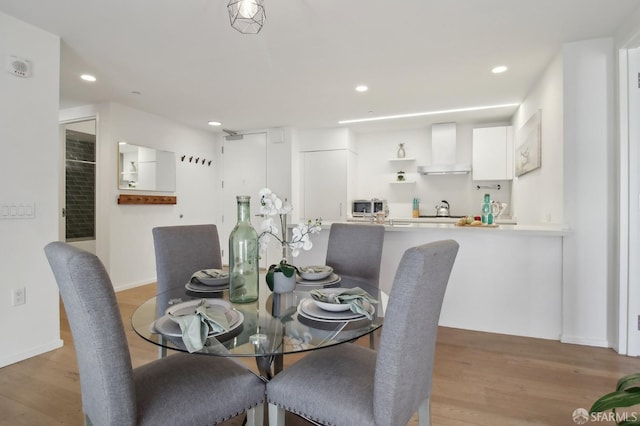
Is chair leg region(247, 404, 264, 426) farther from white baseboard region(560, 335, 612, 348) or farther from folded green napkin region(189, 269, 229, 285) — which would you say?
white baseboard region(560, 335, 612, 348)

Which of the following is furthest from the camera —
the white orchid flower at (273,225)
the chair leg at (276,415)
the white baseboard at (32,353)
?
the white baseboard at (32,353)

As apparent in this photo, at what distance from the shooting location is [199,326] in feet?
3.38

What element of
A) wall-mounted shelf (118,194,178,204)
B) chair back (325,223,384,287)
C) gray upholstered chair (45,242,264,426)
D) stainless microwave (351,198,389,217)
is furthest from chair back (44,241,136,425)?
stainless microwave (351,198,389,217)

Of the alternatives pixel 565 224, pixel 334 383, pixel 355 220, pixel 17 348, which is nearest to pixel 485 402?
pixel 334 383

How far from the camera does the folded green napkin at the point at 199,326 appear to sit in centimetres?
99

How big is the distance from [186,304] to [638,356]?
3046 mm

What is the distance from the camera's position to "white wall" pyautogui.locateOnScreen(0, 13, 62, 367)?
2.32m

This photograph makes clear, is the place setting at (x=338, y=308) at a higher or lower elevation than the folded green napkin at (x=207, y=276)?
lower

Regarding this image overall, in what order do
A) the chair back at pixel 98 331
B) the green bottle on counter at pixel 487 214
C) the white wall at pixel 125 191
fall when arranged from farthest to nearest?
the white wall at pixel 125 191, the green bottle on counter at pixel 487 214, the chair back at pixel 98 331

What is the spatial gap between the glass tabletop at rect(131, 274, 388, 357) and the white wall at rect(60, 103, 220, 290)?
3.23 meters

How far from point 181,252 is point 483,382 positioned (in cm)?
201

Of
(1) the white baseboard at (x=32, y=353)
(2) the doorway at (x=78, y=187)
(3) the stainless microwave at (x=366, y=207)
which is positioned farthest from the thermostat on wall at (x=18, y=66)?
(3) the stainless microwave at (x=366, y=207)

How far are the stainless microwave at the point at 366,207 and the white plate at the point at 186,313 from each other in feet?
13.7

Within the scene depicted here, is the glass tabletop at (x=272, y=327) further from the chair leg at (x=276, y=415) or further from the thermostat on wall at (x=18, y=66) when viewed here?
the thermostat on wall at (x=18, y=66)
